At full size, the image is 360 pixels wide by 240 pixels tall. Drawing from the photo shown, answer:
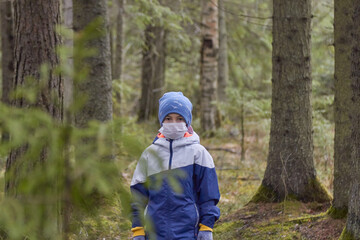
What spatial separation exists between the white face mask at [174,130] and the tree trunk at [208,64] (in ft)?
34.2

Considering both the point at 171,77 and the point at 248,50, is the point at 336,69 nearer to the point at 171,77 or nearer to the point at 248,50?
the point at 248,50

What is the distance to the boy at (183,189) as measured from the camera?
3510 mm

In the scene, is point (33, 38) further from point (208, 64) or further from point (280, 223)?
point (208, 64)

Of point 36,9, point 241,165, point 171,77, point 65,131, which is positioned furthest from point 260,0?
point 65,131

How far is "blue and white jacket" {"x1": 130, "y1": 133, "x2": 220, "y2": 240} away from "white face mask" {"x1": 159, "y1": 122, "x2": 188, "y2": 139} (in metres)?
0.06

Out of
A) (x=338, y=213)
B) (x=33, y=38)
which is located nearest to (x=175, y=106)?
(x=33, y=38)

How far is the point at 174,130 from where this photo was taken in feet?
11.8

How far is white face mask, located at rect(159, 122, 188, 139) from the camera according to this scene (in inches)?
142

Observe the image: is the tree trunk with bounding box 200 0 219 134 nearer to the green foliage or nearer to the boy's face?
the boy's face

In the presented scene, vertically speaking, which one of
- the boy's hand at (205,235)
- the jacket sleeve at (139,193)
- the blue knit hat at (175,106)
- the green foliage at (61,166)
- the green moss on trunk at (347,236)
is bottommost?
the green moss on trunk at (347,236)

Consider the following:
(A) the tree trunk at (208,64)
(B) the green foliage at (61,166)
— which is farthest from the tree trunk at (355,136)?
(A) the tree trunk at (208,64)

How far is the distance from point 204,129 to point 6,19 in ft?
23.2

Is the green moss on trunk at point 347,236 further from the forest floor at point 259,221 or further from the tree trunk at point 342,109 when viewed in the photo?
the tree trunk at point 342,109

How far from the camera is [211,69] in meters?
14.3
